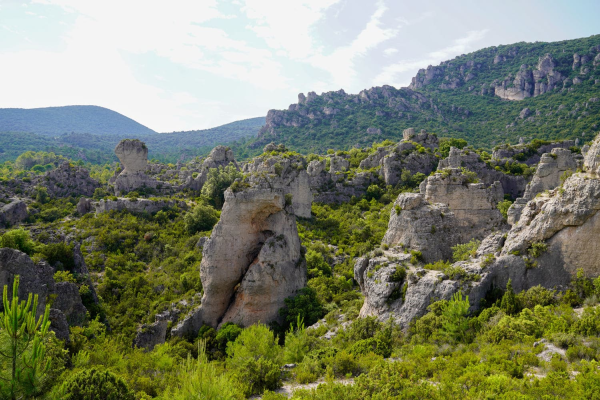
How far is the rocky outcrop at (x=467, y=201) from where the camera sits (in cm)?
2544

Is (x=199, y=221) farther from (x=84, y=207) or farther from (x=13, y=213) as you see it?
(x=13, y=213)

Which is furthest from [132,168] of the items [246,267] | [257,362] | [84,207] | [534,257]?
[534,257]

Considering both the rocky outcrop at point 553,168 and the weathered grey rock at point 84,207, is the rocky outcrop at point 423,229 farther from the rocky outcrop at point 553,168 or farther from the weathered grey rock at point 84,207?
A: the weathered grey rock at point 84,207

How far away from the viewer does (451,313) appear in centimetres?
1409

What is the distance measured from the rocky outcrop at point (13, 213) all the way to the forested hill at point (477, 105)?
89868mm

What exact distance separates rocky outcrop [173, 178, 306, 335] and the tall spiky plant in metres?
15.2

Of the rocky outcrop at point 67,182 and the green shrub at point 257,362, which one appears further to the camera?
the rocky outcrop at point 67,182

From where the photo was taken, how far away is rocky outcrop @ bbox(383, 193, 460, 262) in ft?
70.0

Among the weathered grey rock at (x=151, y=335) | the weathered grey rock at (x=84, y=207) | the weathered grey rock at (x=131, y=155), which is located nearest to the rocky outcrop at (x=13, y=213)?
the weathered grey rock at (x=84, y=207)

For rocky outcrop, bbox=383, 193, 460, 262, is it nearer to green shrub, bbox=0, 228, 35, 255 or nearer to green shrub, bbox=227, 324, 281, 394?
green shrub, bbox=227, 324, 281, 394

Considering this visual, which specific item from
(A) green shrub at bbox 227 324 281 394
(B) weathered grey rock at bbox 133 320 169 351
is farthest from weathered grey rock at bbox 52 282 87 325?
(A) green shrub at bbox 227 324 281 394

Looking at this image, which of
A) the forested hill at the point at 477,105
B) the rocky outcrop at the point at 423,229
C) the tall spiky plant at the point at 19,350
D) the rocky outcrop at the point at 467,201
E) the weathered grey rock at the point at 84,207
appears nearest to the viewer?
the tall spiky plant at the point at 19,350

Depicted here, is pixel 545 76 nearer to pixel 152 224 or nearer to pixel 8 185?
pixel 152 224

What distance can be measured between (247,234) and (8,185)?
51.2 meters
